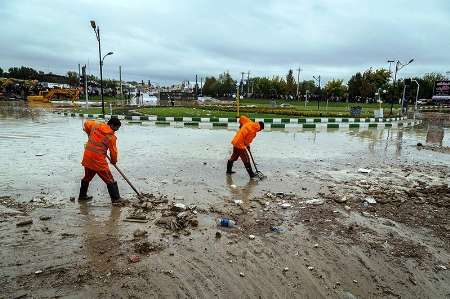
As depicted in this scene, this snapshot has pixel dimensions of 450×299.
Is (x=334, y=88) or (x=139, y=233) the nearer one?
(x=139, y=233)

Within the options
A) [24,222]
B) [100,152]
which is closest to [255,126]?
[100,152]

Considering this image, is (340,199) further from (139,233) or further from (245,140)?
(139,233)

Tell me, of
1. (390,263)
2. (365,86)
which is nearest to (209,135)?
(390,263)

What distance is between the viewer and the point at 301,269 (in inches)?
150

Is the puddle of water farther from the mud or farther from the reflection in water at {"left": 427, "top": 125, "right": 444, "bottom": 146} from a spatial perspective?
the reflection in water at {"left": 427, "top": 125, "right": 444, "bottom": 146}

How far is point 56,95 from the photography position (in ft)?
159

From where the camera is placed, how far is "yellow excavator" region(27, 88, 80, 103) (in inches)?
1636

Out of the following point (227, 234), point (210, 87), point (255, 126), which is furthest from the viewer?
point (210, 87)

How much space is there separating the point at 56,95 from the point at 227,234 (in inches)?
1956

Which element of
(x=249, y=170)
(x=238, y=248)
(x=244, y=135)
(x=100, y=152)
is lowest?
(x=238, y=248)

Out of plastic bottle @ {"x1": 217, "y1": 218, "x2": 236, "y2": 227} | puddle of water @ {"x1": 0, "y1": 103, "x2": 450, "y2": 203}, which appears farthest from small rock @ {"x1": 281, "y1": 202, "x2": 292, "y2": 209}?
plastic bottle @ {"x1": 217, "y1": 218, "x2": 236, "y2": 227}

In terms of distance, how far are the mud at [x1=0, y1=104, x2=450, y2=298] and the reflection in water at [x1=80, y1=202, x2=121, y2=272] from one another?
20mm

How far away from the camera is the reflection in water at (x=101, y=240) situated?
3.78 meters

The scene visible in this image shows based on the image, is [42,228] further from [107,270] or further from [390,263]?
[390,263]
